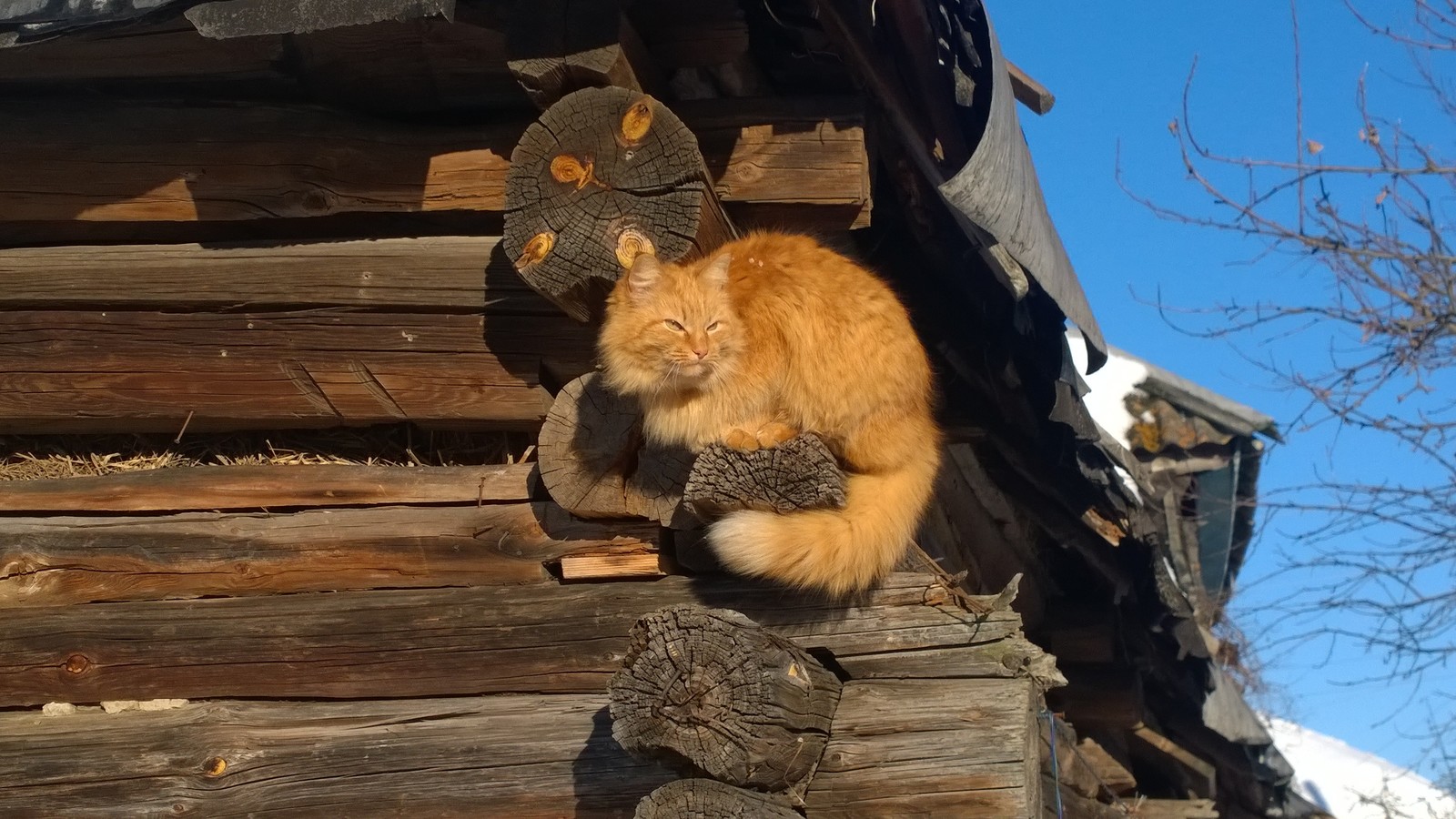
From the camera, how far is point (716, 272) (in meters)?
2.83

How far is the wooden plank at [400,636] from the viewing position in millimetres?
2945

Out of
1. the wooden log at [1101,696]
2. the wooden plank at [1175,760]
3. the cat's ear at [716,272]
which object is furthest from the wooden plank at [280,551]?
the wooden plank at [1175,760]

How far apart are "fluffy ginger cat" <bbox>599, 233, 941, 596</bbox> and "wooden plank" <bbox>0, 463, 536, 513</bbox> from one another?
24.5 inches

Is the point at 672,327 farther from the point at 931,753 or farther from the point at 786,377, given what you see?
the point at 931,753

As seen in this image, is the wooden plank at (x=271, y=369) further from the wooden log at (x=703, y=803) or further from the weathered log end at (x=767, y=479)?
the wooden log at (x=703, y=803)

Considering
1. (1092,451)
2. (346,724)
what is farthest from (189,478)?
(1092,451)

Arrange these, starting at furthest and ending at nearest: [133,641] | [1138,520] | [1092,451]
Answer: [1138,520], [1092,451], [133,641]

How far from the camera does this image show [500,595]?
319cm

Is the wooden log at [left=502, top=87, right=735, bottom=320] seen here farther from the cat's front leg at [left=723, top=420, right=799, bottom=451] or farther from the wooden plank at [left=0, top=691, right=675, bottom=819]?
the wooden plank at [left=0, top=691, right=675, bottom=819]

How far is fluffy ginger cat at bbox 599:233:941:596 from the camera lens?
275 centimetres

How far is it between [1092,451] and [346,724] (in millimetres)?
2480

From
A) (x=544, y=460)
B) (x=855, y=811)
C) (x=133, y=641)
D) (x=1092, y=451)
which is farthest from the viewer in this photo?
(x=1092, y=451)

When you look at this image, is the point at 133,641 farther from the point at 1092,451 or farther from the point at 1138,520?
the point at 1138,520

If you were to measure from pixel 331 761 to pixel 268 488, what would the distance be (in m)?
0.79
